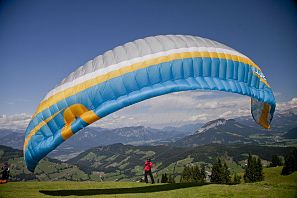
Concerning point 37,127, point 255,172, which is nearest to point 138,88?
point 37,127

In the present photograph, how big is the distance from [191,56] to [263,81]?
5.22 metres

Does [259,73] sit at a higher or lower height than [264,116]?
higher

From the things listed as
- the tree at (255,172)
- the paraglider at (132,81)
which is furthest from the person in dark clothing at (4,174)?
the tree at (255,172)

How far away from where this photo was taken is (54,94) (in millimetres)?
14594

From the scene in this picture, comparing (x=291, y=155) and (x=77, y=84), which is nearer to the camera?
(x=77, y=84)

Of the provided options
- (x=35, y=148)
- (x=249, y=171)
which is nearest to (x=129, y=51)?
(x=35, y=148)

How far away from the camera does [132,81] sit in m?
14.0

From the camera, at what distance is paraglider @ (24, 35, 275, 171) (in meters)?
13.7

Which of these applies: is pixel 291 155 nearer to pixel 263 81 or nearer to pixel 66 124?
pixel 263 81

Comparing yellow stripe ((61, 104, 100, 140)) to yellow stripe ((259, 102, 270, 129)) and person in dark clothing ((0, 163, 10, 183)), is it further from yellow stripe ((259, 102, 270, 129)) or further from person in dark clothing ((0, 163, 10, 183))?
person in dark clothing ((0, 163, 10, 183))

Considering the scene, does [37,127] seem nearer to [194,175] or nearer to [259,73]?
[259,73]

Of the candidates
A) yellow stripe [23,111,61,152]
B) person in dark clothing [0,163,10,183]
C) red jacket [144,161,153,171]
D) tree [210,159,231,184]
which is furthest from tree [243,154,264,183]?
yellow stripe [23,111,61,152]

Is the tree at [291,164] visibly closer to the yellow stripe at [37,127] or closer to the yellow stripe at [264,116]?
the yellow stripe at [264,116]

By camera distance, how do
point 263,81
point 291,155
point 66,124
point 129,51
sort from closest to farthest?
point 66,124 → point 129,51 → point 263,81 → point 291,155
